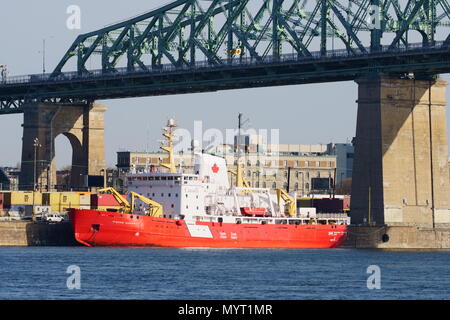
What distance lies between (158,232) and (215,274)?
30267mm

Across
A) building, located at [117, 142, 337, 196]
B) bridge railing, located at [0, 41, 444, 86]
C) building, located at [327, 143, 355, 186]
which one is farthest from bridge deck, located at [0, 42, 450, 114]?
building, located at [327, 143, 355, 186]

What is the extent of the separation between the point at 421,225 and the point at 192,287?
52.0 m

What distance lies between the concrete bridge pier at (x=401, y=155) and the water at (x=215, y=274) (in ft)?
32.1

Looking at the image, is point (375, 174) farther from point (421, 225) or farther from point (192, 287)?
point (192, 287)

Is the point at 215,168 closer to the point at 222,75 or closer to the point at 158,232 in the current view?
the point at 158,232

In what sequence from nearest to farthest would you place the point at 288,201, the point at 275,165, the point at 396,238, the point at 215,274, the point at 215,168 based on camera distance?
the point at 215,274 → the point at 215,168 → the point at 396,238 → the point at 288,201 → the point at 275,165

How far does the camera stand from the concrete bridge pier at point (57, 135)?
14050 centimetres

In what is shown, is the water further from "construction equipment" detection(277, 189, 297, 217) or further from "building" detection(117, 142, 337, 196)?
"building" detection(117, 142, 337, 196)

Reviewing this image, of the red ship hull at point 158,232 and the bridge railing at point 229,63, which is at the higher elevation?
the bridge railing at point 229,63

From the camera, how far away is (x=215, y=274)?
7181cm

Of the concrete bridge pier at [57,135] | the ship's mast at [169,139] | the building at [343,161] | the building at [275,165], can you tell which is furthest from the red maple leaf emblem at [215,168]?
the building at [343,161]

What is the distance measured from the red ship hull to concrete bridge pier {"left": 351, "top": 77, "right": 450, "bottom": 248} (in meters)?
8.21

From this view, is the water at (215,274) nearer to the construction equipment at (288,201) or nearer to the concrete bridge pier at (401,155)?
the concrete bridge pier at (401,155)

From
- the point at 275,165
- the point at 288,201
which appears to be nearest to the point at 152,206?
the point at 288,201
